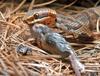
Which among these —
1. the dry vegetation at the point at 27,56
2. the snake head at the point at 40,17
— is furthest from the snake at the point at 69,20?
the dry vegetation at the point at 27,56

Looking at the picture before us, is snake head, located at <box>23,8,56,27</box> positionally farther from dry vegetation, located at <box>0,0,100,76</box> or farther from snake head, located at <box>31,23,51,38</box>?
dry vegetation, located at <box>0,0,100,76</box>

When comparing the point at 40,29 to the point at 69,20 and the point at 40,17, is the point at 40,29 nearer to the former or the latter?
the point at 40,17

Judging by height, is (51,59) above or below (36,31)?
below

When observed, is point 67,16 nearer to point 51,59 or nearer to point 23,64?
point 51,59

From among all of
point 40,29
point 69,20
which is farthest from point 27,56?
point 69,20

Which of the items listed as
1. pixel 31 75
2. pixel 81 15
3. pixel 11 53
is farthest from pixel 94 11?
pixel 31 75

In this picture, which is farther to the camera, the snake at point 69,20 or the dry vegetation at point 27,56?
the snake at point 69,20

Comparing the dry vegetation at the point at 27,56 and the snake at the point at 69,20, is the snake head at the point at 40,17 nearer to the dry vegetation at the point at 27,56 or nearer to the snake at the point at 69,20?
the snake at the point at 69,20
